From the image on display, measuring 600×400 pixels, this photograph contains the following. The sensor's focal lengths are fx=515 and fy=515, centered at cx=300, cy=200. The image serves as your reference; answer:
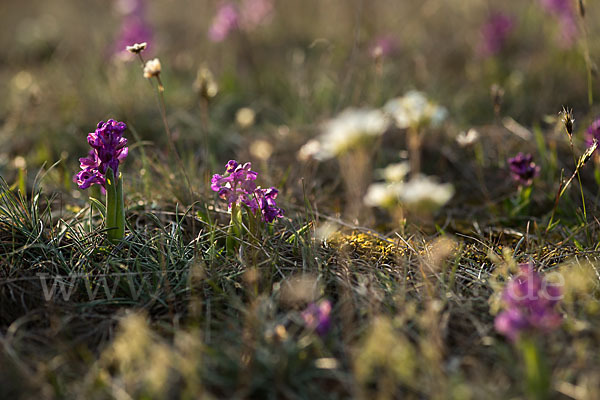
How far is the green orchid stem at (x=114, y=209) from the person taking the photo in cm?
186

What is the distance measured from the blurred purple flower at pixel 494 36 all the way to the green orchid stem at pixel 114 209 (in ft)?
11.7

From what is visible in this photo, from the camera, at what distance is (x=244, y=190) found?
1873mm

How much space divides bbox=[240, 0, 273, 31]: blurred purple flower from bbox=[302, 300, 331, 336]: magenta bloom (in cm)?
412

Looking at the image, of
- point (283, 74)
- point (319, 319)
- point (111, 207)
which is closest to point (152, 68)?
point (111, 207)

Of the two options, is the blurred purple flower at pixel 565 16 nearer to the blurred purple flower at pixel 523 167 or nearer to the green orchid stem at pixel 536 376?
the blurred purple flower at pixel 523 167

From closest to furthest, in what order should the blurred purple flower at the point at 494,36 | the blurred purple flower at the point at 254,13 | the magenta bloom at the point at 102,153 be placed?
the magenta bloom at the point at 102,153 < the blurred purple flower at the point at 494,36 < the blurred purple flower at the point at 254,13

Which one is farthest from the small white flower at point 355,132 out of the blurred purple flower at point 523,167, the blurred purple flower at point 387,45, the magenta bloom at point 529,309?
the blurred purple flower at point 387,45

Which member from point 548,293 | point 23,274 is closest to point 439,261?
point 548,293

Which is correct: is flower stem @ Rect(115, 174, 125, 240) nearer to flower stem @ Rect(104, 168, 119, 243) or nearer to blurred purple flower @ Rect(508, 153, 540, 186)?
flower stem @ Rect(104, 168, 119, 243)

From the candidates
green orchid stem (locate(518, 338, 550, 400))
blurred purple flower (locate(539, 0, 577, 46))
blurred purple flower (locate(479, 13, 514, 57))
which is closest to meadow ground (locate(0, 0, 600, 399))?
green orchid stem (locate(518, 338, 550, 400))

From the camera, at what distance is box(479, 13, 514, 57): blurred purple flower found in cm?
438

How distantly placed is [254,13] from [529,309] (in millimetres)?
4408

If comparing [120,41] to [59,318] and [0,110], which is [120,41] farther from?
[59,318]

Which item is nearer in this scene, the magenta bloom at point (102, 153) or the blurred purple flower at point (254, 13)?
the magenta bloom at point (102, 153)
